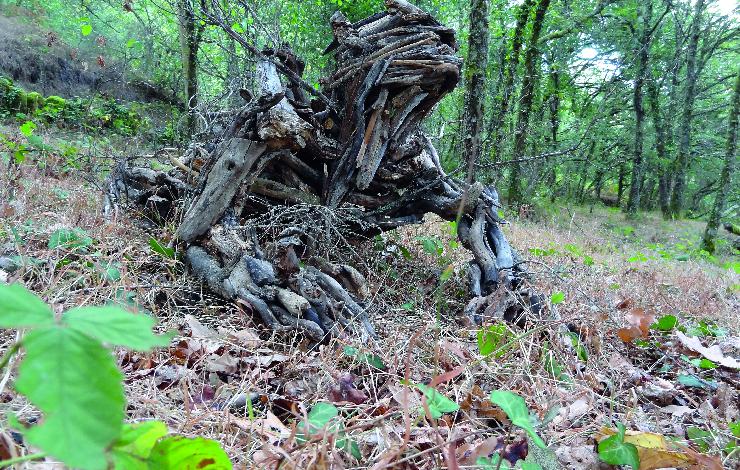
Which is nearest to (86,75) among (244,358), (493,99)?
(493,99)

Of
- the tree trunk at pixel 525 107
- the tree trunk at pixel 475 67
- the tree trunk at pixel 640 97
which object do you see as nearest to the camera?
the tree trunk at pixel 475 67

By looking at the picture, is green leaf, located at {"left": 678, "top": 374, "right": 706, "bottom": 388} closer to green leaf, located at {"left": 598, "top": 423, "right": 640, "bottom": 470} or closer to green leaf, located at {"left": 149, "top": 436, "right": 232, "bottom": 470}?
green leaf, located at {"left": 598, "top": 423, "right": 640, "bottom": 470}

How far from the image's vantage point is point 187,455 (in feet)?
2.97

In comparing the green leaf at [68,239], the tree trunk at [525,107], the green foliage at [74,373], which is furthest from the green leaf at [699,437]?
the tree trunk at [525,107]

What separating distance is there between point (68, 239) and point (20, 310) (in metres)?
2.64

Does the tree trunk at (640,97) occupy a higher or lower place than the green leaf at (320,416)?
higher

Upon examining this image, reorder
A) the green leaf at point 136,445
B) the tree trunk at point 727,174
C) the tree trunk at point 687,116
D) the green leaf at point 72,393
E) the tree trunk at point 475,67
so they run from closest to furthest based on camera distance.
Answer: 1. the green leaf at point 72,393
2. the green leaf at point 136,445
3. the tree trunk at point 475,67
4. the tree trunk at point 727,174
5. the tree trunk at point 687,116

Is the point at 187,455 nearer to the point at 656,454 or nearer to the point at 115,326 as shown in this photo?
the point at 115,326

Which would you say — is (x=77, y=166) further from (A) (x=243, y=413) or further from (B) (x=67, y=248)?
(A) (x=243, y=413)

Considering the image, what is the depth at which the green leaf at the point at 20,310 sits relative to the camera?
0.55 meters

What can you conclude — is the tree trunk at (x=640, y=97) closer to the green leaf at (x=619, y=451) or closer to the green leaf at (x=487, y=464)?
the green leaf at (x=619, y=451)

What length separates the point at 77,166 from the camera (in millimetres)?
5543

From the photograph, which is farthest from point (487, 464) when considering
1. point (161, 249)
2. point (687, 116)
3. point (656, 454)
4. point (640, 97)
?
point (687, 116)

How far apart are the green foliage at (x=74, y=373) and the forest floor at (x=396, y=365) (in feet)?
2.22
